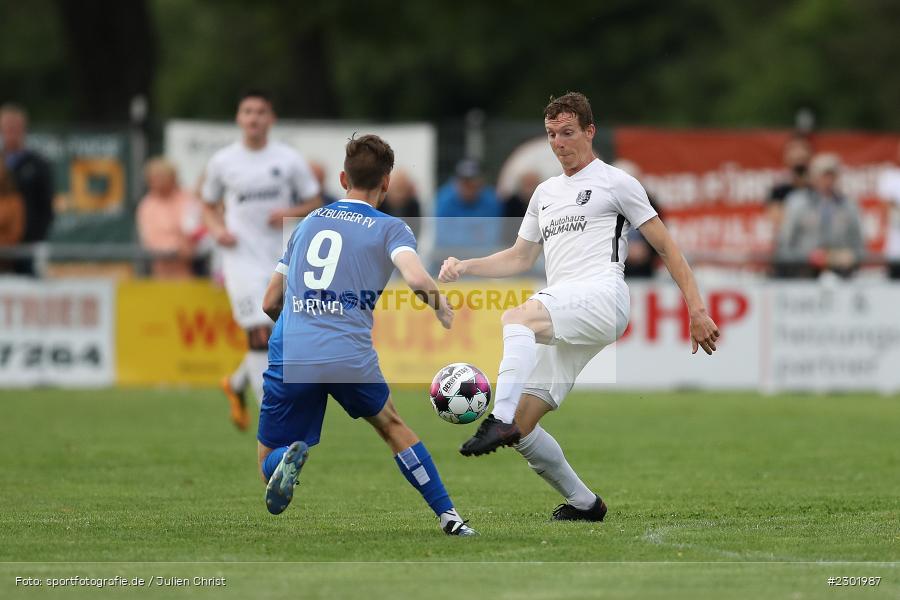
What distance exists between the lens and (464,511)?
8.98 metres

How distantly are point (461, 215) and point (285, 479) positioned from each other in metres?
10.6

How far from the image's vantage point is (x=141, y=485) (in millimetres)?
10094

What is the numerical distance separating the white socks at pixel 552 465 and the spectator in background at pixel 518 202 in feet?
29.8

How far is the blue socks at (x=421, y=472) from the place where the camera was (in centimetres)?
787

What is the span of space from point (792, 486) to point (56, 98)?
40.6 m

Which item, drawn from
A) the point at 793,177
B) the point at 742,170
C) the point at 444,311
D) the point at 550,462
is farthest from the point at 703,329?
the point at 742,170

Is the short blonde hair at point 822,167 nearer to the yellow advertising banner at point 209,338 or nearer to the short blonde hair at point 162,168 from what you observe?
the yellow advertising banner at point 209,338

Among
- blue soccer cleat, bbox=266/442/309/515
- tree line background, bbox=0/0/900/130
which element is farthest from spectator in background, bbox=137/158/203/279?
tree line background, bbox=0/0/900/130

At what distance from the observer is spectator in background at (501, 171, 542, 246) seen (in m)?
17.7

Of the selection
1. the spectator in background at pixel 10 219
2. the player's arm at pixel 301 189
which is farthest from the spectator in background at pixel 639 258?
the spectator in background at pixel 10 219

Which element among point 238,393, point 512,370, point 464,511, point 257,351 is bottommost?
point 464,511

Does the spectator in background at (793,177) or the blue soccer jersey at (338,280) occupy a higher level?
the spectator in background at (793,177)

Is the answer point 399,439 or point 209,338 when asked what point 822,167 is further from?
point 399,439

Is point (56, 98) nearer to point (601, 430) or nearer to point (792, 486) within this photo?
point (601, 430)
